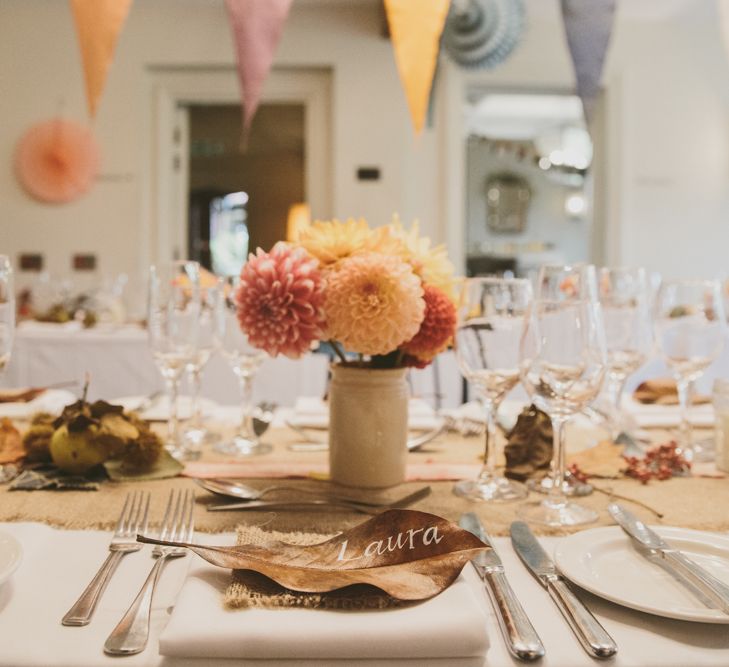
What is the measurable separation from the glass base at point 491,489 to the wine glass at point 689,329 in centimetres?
34

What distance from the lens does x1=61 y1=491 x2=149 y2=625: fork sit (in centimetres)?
53

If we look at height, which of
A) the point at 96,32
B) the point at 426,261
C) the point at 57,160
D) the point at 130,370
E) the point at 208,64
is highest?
the point at 208,64

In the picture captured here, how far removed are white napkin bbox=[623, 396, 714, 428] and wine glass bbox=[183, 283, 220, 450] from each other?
2.49 feet

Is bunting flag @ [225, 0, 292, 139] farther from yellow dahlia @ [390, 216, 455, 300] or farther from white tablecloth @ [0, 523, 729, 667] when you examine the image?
white tablecloth @ [0, 523, 729, 667]

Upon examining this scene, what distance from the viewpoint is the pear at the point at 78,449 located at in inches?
35.5

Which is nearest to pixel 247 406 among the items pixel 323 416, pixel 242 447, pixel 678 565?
pixel 242 447

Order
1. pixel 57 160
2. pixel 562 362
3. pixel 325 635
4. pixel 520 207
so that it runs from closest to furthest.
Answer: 1. pixel 325 635
2. pixel 562 362
3. pixel 57 160
4. pixel 520 207

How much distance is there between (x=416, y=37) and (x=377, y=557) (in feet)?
2.99

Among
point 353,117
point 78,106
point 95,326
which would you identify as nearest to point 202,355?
point 95,326

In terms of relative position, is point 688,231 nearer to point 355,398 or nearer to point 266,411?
point 266,411

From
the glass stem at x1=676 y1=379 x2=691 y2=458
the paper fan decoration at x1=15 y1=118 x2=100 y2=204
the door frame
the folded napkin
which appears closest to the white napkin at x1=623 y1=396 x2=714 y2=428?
the folded napkin

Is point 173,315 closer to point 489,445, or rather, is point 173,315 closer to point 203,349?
point 203,349

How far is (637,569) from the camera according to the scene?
0.61 meters

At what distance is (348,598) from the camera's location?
20.8 inches
